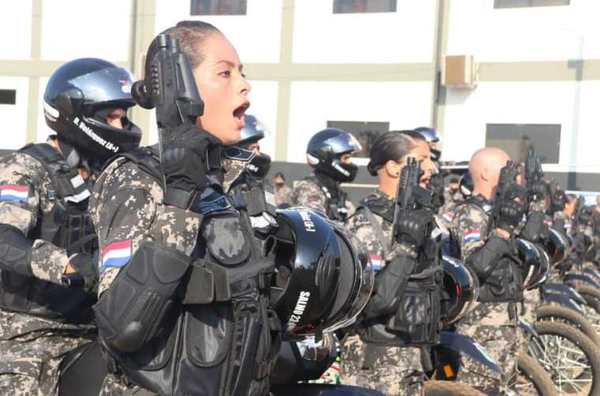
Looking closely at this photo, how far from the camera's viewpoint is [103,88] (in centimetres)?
371

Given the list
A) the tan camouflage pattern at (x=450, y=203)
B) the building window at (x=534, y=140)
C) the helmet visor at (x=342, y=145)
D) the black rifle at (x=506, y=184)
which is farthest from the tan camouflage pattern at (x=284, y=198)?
the building window at (x=534, y=140)

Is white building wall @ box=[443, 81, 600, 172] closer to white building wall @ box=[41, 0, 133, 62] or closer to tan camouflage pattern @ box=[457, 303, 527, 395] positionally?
white building wall @ box=[41, 0, 133, 62]

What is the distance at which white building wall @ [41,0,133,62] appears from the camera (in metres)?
23.9

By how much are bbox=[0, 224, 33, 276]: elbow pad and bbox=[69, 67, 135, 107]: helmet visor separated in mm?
728

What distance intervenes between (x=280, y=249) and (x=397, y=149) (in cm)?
261

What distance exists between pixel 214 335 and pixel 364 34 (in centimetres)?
2005

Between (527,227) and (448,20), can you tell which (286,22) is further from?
(527,227)

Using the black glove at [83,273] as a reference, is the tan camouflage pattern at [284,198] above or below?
below

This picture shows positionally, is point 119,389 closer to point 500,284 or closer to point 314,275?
point 314,275

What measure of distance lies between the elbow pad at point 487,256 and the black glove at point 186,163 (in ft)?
13.0

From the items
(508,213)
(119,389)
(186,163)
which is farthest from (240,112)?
(508,213)

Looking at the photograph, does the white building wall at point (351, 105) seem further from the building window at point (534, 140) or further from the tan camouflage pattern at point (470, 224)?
the tan camouflage pattern at point (470, 224)

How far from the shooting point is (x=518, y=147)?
2011 centimetres

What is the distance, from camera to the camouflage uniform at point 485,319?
20.1 ft
